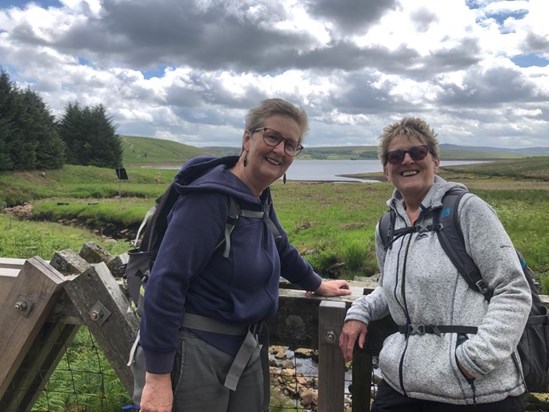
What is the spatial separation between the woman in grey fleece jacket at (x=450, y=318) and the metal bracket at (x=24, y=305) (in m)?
2.24

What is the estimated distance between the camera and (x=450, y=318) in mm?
2568

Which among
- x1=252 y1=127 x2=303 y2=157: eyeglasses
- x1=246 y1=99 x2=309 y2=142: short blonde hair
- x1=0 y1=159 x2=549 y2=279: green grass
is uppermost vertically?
x1=246 y1=99 x2=309 y2=142: short blonde hair

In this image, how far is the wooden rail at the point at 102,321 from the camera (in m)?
3.19

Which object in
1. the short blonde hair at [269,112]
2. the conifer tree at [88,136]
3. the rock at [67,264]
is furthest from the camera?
the conifer tree at [88,136]

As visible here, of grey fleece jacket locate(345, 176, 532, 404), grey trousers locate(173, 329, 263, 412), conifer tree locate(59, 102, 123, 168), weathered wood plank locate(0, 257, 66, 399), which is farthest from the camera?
conifer tree locate(59, 102, 123, 168)

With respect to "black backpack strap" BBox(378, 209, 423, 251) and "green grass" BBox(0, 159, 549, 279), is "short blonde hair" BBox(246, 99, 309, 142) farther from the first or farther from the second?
"green grass" BBox(0, 159, 549, 279)

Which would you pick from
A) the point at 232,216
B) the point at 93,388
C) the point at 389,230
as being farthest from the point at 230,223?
the point at 93,388

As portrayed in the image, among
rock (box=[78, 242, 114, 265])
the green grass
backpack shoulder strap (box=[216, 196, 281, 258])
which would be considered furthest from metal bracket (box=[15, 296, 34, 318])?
the green grass

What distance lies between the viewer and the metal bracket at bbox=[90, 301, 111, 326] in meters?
3.18

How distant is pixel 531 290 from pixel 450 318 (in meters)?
0.51

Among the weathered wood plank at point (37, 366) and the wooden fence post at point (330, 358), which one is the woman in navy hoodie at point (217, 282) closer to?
the wooden fence post at point (330, 358)

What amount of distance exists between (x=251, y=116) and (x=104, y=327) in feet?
5.80

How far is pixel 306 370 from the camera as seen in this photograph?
8.70m

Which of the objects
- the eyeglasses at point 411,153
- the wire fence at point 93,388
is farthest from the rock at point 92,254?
the eyeglasses at point 411,153
